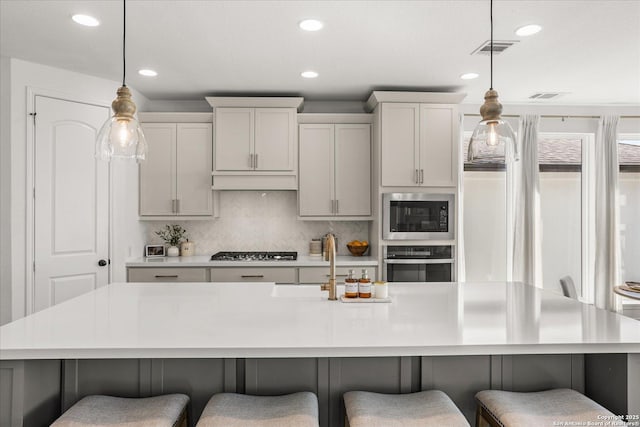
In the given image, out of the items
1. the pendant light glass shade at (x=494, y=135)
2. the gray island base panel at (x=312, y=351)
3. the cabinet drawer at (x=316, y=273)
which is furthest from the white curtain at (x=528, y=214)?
the pendant light glass shade at (x=494, y=135)

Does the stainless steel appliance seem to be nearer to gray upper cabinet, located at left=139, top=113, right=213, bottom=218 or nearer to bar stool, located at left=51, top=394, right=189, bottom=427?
gray upper cabinet, located at left=139, top=113, right=213, bottom=218

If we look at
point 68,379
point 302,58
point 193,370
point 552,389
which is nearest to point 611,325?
point 552,389

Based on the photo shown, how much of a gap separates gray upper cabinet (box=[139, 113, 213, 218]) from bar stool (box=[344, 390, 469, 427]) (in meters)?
3.21

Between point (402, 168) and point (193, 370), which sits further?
point (402, 168)

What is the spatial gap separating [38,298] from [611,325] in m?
3.75

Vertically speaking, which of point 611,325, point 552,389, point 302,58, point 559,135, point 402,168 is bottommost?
point 552,389

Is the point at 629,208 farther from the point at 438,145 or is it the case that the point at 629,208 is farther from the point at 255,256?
the point at 255,256

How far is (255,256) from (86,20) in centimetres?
248

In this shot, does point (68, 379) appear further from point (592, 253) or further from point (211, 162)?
point (592, 253)

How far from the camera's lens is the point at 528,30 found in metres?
2.96

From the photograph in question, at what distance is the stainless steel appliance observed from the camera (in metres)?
4.21

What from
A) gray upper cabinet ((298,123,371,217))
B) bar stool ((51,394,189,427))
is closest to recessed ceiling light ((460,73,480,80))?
gray upper cabinet ((298,123,371,217))

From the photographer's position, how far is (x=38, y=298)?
358 cm

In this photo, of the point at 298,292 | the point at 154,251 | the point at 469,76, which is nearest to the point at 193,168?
the point at 154,251
